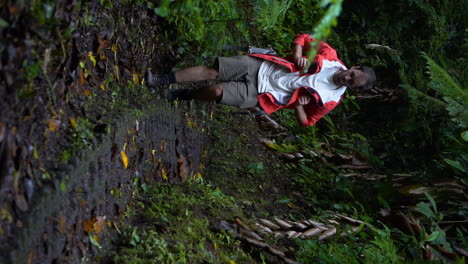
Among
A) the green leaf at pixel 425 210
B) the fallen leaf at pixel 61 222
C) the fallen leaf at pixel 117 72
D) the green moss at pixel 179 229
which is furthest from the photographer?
the green leaf at pixel 425 210

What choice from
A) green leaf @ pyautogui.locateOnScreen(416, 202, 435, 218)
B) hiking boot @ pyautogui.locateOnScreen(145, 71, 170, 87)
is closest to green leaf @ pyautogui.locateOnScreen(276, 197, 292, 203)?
green leaf @ pyautogui.locateOnScreen(416, 202, 435, 218)

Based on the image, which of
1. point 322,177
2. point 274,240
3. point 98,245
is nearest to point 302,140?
point 322,177

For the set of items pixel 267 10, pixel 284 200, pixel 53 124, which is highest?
pixel 267 10

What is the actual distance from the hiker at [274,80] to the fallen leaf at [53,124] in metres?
1.52

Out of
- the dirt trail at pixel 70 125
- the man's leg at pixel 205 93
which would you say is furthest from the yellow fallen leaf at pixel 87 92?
the man's leg at pixel 205 93

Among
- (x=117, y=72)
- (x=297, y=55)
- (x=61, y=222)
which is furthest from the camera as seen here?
(x=297, y=55)

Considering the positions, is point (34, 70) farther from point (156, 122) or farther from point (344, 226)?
point (344, 226)

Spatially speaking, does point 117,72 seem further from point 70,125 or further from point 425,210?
point 425,210

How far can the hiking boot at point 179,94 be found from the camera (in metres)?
3.72

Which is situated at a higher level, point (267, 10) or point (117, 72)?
point (267, 10)

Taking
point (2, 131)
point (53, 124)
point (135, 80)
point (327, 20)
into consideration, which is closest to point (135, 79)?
point (135, 80)

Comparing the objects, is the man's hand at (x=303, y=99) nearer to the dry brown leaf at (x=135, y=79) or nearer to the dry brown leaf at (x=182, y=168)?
the dry brown leaf at (x=182, y=168)

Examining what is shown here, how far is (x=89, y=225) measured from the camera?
89.7 inches

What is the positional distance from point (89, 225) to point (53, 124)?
0.54 meters
